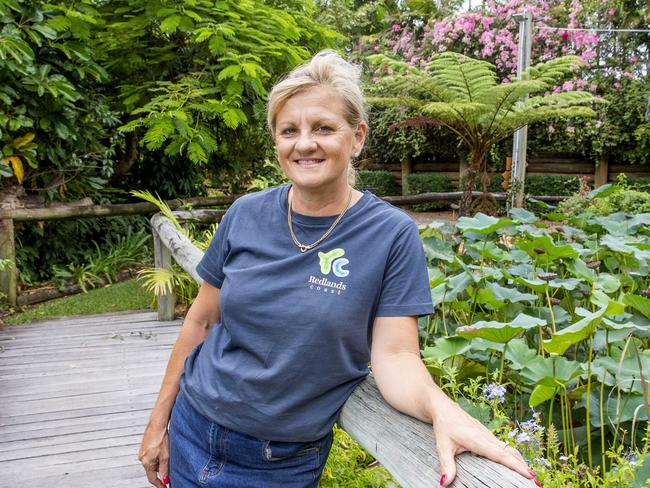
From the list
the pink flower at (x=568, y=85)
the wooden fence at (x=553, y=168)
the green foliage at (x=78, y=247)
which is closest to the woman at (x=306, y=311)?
the green foliage at (x=78, y=247)

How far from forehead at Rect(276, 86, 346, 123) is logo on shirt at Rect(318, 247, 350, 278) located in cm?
29

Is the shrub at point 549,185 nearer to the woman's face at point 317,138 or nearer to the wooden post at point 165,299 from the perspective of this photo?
the wooden post at point 165,299

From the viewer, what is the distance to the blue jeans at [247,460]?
4.21 feet

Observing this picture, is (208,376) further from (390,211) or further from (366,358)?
(390,211)

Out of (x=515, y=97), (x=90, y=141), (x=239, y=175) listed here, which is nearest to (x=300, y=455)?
(x=515, y=97)

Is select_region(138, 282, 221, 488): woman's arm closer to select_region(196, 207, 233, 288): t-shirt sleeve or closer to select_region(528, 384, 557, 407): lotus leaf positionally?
select_region(196, 207, 233, 288): t-shirt sleeve

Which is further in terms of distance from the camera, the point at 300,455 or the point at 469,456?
the point at 300,455

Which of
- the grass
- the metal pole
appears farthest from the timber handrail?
the metal pole

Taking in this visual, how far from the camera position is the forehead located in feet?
4.25

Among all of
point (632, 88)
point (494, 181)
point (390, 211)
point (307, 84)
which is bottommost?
point (494, 181)

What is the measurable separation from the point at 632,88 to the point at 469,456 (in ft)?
42.4

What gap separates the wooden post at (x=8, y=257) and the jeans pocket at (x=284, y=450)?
4.80 m

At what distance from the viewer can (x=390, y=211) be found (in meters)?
1.32

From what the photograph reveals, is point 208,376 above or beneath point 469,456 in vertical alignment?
beneath
